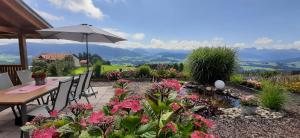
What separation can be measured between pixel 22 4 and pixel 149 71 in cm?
576

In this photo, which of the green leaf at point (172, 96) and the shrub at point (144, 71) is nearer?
the green leaf at point (172, 96)

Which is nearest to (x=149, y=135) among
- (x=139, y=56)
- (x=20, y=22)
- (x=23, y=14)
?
(x=23, y=14)

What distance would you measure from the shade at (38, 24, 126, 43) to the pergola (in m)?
0.93

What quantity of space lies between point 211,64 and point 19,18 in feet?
21.0

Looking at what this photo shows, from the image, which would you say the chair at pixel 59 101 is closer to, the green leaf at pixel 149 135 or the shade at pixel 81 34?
the shade at pixel 81 34

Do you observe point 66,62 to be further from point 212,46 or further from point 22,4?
point 212,46

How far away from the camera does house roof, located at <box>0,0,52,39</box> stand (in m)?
6.57

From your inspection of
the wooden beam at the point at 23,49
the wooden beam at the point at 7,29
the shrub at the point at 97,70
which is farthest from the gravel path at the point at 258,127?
the shrub at the point at 97,70

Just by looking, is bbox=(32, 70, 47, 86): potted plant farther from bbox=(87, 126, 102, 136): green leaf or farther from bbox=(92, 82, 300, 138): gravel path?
bbox=(87, 126, 102, 136): green leaf

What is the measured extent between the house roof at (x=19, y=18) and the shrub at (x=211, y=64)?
5.34m

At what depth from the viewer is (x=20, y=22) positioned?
25.0 ft

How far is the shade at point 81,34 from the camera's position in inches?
238

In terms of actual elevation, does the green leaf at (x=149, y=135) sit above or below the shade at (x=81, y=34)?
below

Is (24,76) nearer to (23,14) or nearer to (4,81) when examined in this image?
(4,81)
